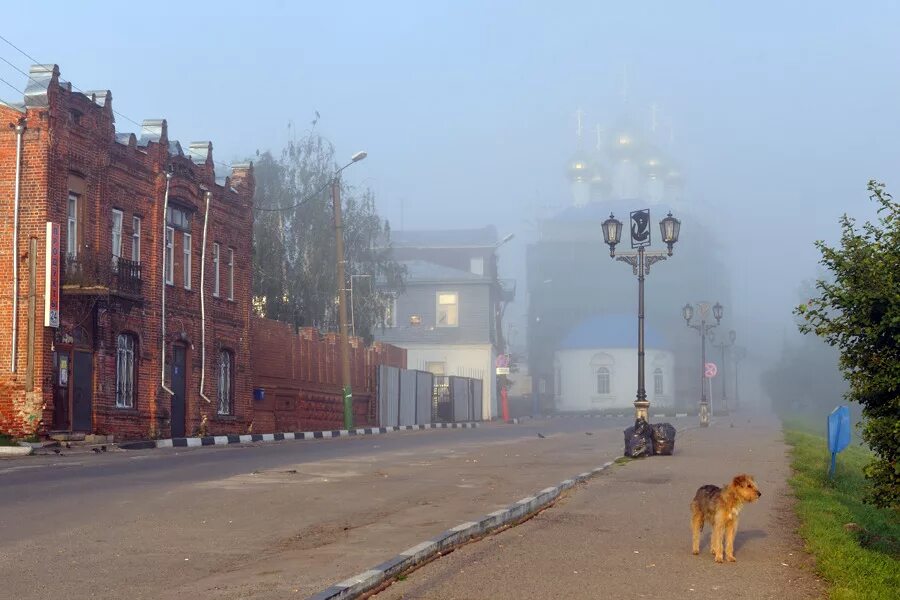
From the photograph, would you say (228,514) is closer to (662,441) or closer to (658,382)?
(662,441)

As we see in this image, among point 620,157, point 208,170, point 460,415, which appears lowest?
point 460,415

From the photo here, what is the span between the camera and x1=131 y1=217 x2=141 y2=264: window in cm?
3056

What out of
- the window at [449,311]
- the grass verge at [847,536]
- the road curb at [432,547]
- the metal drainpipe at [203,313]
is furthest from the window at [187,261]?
the window at [449,311]

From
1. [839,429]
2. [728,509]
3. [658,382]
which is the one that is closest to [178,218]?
[839,429]

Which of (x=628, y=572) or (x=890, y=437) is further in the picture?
(x=890, y=437)

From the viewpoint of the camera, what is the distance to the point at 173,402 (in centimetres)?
3266

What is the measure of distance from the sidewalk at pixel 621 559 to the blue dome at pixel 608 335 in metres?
82.4

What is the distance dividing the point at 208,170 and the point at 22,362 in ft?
38.2

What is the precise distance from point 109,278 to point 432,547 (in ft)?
65.4

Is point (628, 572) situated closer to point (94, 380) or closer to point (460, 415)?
point (94, 380)

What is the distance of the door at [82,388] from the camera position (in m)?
27.1

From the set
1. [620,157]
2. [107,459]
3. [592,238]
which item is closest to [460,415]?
[107,459]

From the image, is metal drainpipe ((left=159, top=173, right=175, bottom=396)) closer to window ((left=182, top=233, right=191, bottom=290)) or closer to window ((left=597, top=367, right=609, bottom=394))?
window ((left=182, top=233, right=191, bottom=290))

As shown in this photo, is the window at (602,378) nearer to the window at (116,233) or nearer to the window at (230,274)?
the window at (230,274)
